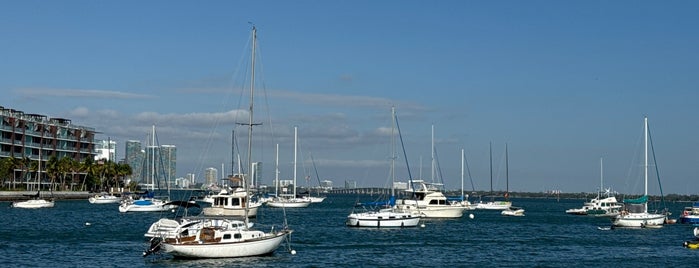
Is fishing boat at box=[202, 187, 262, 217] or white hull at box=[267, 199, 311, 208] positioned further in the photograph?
white hull at box=[267, 199, 311, 208]

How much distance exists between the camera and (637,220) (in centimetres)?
10606

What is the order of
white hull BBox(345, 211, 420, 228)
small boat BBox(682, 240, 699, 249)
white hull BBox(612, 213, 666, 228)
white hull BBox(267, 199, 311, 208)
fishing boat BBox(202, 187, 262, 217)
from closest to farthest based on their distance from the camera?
small boat BBox(682, 240, 699, 249)
white hull BBox(345, 211, 420, 228)
fishing boat BBox(202, 187, 262, 217)
white hull BBox(612, 213, 666, 228)
white hull BBox(267, 199, 311, 208)

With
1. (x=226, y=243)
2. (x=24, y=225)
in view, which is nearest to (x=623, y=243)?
(x=226, y=243)

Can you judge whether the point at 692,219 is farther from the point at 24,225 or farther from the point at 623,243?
the point at 24,225

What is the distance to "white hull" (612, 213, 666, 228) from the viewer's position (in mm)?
106062

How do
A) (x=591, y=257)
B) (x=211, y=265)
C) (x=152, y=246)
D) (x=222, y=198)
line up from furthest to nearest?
(x=222, y=198) → (x=591, y=257) → (x=152, y=246) → (x=211, y=265)

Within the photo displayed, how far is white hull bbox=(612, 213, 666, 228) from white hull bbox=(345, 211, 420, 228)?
25.2 meters

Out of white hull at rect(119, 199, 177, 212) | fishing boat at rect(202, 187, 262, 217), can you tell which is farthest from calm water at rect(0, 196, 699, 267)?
white hull at rect(119, 199, 177, 212)

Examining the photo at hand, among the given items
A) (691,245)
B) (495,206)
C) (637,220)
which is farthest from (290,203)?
(691,245)

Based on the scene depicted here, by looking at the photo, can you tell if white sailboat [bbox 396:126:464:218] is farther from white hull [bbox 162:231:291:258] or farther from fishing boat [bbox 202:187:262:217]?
white hull [bbox 162:231:291:258]

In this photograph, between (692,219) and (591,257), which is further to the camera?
(692,219)

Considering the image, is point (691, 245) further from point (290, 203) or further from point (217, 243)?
point (290, 203)

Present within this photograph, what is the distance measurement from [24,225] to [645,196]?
73871 mm

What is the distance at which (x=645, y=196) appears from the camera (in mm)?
114688
